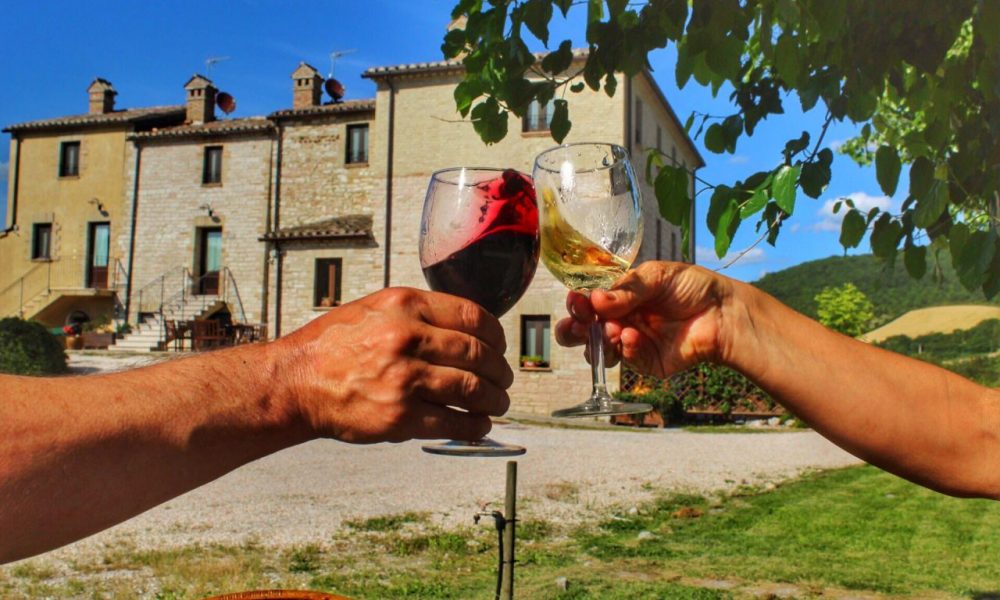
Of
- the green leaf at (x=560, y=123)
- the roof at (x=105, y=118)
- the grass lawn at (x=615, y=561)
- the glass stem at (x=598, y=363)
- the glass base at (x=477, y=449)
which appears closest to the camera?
the glass base at (x=477, y=449)

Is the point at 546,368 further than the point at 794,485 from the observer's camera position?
Yes

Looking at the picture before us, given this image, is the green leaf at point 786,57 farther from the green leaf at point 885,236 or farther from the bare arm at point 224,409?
the bare arm at point 224,409

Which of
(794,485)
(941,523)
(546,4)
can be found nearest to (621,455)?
(794,485)

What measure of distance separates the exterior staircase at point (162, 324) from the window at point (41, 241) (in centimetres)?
A: 513

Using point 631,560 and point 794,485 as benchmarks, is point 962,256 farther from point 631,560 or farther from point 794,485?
point 794,485

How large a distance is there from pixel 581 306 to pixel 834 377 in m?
0.60

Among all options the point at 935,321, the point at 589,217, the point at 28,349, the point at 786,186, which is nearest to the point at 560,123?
the point at 786,186

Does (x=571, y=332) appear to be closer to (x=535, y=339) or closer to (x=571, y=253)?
(x=571, y=253)

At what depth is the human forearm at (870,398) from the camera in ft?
5.38

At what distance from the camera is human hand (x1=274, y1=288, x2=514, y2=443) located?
3.40ft

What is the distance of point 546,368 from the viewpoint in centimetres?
1841

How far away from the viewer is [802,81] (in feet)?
10.3

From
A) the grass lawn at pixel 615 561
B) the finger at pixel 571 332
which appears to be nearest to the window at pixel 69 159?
the grass lawn at pixel 615 561

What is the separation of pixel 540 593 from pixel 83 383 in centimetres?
338
